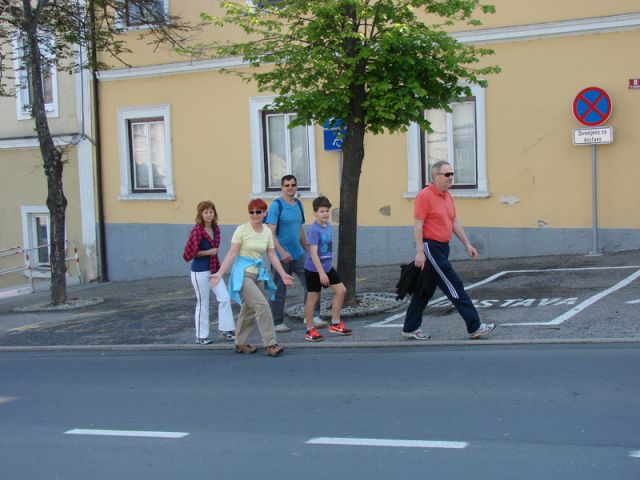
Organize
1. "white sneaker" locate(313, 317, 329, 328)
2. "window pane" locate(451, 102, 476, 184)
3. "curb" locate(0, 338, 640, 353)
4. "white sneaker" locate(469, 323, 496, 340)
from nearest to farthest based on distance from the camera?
1. "curb" locate(0, 338, 640, 353)
2. "white sneaker" locate(469, 323, 496, 340)
3. "white sneaker" locate(313, 317, 329, 328)
4. "window pane" locate(451, 102, 476, 184)

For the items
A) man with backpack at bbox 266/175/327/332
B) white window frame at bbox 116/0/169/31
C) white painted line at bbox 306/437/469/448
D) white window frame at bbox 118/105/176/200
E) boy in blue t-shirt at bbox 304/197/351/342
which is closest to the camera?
white painted line at bbox 306/437/469/448

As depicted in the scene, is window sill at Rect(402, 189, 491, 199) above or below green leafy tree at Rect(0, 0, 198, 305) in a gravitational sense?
below

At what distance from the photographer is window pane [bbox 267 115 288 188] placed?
1670 centimetres

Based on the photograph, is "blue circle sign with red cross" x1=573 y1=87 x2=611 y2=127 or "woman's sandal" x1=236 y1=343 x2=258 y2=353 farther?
"blue circle sign with red cross" x1=573 y1=87 x2=611 y2=127

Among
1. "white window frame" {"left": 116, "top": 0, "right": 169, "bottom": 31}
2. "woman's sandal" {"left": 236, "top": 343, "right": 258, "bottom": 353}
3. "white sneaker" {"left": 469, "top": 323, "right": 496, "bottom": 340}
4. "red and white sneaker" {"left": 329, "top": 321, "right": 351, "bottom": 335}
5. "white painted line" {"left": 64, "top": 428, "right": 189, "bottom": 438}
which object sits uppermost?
"white window frame" {"left": 116, "top": 0, "right": 169, "bottom": 31}

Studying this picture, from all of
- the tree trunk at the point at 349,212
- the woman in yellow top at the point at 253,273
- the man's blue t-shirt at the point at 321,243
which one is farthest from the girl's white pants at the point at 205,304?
the tree trunk at the point at 349,212

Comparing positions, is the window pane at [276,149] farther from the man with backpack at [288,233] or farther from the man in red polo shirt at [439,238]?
the man in red polo shirt at [439,238]

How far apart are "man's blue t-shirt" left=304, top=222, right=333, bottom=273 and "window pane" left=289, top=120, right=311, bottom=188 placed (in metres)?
7.12

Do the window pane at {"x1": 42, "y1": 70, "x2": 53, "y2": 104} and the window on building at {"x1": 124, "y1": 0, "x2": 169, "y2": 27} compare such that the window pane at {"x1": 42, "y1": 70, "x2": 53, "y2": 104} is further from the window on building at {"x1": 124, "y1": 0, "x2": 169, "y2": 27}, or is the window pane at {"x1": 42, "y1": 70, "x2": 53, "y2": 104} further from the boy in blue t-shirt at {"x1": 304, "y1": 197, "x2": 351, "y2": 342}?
the boy in blue t-shirt at {"x1": 304, "y1": 197, "x2": 351, "y2": 342}

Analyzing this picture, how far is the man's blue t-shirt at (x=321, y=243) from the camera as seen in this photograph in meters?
9.24

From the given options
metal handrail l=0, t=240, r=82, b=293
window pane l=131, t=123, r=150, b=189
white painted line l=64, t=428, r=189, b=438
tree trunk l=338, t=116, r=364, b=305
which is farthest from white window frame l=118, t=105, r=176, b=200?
white painted line l=64, t=428, r=189, b=438

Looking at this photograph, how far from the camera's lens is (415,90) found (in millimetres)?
9938

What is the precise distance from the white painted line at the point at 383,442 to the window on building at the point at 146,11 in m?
12.5

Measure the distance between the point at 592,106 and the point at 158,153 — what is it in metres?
9.04
